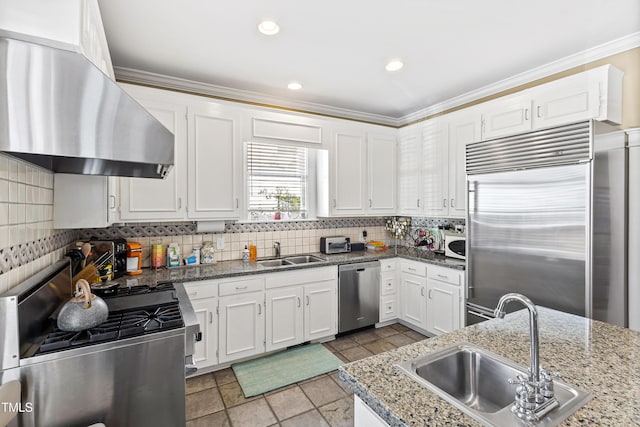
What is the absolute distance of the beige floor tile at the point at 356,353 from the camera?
2953 mm

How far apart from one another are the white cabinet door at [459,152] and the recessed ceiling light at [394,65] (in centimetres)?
98

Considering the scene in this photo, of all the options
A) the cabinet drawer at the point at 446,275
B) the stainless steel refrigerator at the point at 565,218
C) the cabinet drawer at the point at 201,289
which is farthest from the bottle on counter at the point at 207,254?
the stainless steel refrigerator at the point at 565,218

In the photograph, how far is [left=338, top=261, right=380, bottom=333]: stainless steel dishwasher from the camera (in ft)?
10.9

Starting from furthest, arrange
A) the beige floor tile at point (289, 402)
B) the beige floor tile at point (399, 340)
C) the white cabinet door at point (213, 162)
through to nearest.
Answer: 1. the beige floor tile at point (399, 340)
2. the white cabinet door at point (213, 162)
3. the beige floor tile at point (289, 402)

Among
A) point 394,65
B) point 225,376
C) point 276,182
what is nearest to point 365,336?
point 225,376

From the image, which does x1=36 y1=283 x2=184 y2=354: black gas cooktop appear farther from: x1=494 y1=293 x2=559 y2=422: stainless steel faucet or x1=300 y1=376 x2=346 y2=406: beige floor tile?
x1=494 y1=293 x2=559 y2=422: stainless steel faucet

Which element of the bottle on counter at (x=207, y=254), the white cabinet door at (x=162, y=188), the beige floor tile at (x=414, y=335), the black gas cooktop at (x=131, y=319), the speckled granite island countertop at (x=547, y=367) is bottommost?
the beige floor tile at (x=414, y=335)

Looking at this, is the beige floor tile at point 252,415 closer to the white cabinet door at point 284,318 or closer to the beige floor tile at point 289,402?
the beige floor tile at point 289,402

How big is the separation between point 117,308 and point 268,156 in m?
2.21

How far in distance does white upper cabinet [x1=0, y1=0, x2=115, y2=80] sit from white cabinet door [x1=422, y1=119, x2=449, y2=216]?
3.17 meters

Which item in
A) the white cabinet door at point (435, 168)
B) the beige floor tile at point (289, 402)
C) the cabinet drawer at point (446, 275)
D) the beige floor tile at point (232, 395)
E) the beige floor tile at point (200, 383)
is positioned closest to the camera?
the beige floor tile at point (289, 402)

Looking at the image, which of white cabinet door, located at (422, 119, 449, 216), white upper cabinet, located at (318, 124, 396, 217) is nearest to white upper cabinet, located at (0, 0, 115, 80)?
white upper cabinet, located at (318, 124, 396, 217)

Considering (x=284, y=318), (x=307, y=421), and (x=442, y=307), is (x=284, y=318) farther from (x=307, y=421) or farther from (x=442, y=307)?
(x=442, y=307)

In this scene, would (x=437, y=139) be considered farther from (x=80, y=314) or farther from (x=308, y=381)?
(x=80, y=314)
